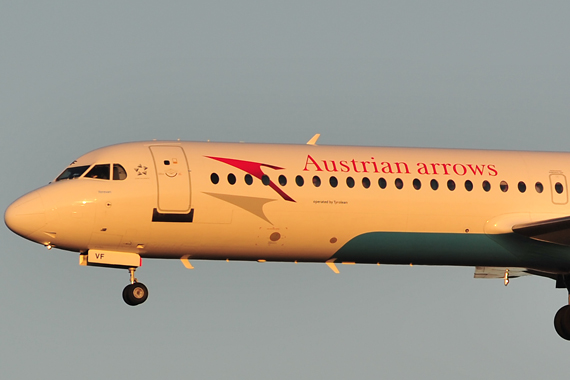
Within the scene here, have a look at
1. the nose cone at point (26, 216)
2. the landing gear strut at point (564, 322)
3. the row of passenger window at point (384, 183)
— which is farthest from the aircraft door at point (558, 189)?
the nose cone at point (26, 216)

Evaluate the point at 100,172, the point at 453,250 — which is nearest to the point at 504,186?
the point at 453,250

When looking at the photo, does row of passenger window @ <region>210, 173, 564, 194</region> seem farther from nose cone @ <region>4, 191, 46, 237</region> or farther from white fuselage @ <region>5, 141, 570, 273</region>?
nose cone @ <region>4, 191, 46, 237</region>

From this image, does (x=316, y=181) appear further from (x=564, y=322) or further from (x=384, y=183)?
(x=564, y=322)

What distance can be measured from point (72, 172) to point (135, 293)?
4625 mm

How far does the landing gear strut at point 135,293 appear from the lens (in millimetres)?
44844

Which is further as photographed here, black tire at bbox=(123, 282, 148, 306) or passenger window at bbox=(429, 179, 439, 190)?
passenger window at bbox=(429, 179, 439, 190)

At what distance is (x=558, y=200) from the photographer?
48812mm

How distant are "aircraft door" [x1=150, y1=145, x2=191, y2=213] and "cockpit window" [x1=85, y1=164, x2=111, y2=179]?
1561 mm

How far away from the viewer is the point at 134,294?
147 ft

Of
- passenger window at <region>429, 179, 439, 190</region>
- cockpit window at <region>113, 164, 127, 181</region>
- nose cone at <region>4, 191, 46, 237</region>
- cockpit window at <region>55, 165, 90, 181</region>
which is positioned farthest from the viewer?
passenger window at <region>429, 179, 439, 190</region>

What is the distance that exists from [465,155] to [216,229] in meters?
10.00

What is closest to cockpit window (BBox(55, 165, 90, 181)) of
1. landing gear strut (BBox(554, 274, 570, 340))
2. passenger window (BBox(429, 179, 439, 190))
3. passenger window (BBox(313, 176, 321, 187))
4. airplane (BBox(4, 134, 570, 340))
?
airplane (BBox(4, 134, 570, 340))

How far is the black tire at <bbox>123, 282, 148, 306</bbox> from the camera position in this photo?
44.8 metres

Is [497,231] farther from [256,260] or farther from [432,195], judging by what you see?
[256,260]
